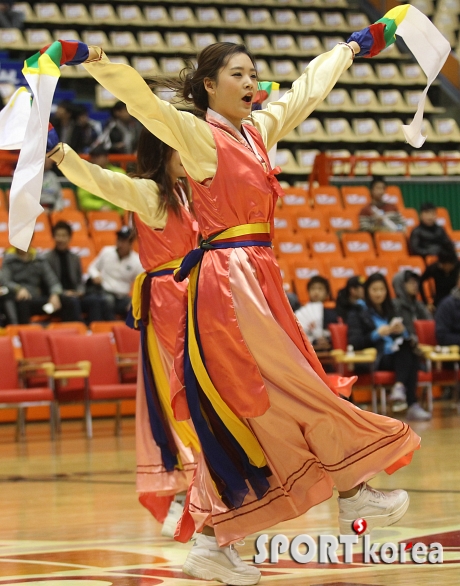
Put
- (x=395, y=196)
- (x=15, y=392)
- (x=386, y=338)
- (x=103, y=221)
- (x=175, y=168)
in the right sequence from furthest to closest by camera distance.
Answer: (x=395, y=196) → (x=103, y=221) → (x=386, y=338) → (x=15, y=392) → (x=175, y=168)

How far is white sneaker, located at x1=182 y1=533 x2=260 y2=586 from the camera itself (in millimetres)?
3510

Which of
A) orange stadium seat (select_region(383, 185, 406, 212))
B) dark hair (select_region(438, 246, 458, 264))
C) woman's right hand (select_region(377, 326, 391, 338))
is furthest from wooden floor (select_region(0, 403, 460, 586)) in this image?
orange stadium seat (select_region(383, 185, 406, 212))

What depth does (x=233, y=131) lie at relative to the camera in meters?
3.72

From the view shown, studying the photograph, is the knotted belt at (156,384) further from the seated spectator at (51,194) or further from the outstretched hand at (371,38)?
the seated spectator at (51,194)

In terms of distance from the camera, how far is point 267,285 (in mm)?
3596

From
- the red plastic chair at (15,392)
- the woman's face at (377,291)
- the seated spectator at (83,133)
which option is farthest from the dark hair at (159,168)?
the seated spectator at (83,133)

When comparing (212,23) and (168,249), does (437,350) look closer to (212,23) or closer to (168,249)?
(168,249)

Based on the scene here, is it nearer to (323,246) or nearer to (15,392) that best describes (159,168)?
(15,392)

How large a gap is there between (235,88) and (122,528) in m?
2.04

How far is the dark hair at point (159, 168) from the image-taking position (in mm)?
4789

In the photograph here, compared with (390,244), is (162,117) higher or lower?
higher

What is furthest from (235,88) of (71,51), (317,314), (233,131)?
(317,314)

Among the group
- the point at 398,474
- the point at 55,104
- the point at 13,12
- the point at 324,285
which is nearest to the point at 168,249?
the point at 398,474

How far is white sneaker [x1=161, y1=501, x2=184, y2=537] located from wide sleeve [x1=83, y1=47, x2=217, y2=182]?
1614 millimetres
